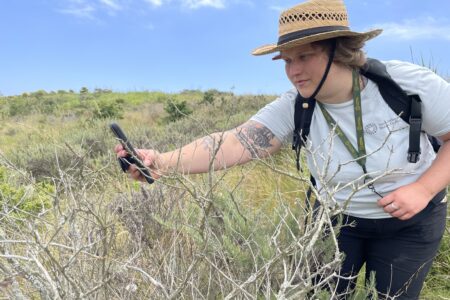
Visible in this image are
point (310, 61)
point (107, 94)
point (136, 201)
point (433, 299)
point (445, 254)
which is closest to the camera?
point (310, 61)

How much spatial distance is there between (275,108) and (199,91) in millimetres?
30368

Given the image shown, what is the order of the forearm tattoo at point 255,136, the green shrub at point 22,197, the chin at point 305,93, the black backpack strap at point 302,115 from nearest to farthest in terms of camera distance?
the chin at point 305,93 → the black backpack strap at point 302,115 → the forearm tattoo at point 255,136 → the green shrub at point 22,197

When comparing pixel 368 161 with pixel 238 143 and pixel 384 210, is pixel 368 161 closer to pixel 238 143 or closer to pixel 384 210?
pixel 384 210

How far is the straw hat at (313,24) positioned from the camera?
223 cm

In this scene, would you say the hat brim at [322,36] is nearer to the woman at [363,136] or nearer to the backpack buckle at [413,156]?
the woman at [363,136]

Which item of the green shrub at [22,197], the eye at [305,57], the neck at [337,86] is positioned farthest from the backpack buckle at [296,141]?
the green shrub at [22,197]

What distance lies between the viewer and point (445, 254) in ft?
13.3

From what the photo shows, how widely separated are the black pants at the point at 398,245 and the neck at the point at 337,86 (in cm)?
69

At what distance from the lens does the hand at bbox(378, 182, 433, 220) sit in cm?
224

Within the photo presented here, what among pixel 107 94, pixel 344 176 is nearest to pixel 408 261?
pixel 344 176

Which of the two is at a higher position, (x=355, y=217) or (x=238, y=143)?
(x=238, y=143)

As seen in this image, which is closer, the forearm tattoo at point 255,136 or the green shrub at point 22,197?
the forearm tattoo at point 255,136

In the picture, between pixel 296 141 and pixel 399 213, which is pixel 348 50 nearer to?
pixel 296 141

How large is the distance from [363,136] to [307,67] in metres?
0.46
